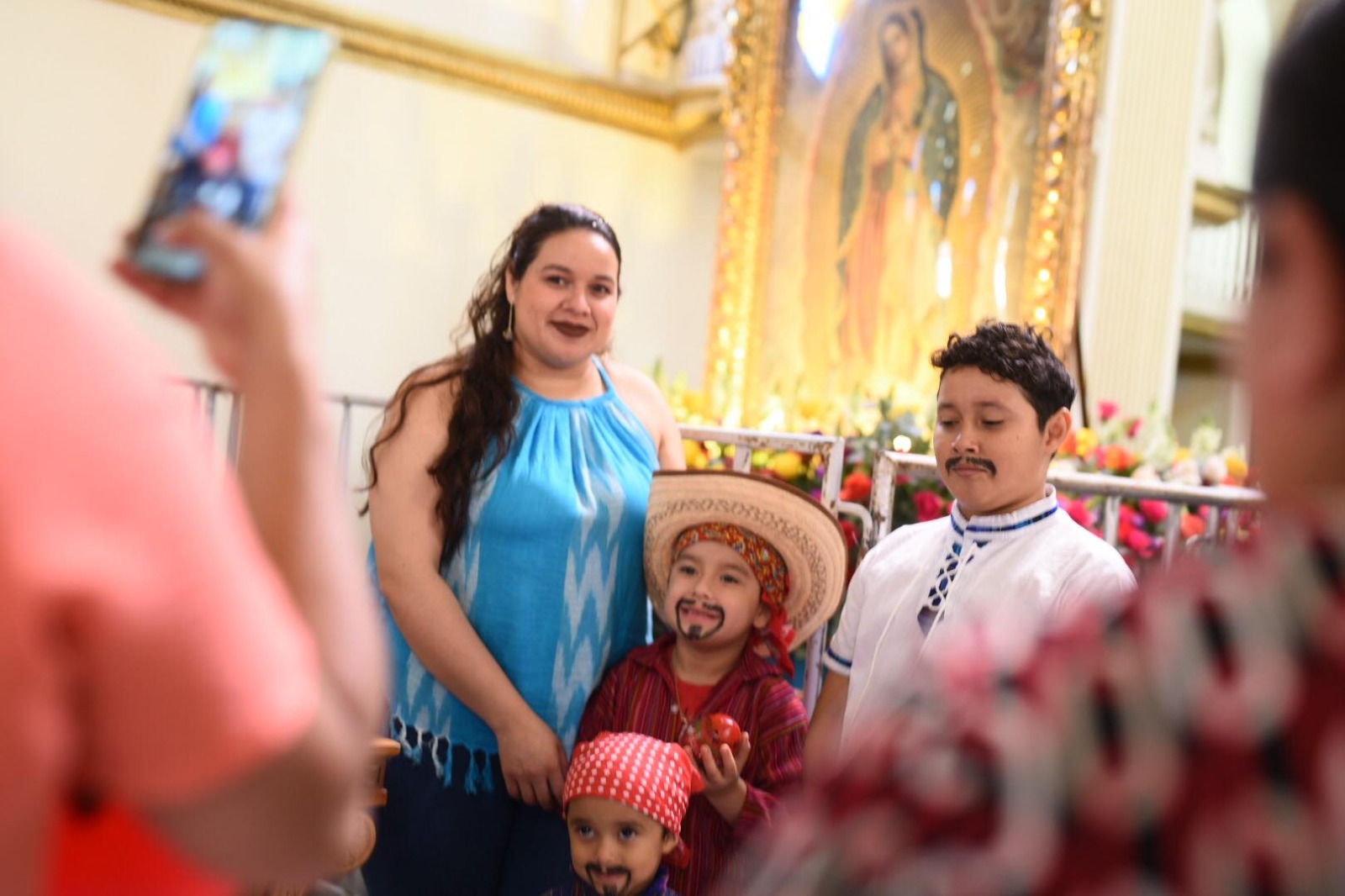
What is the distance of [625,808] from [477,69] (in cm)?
540

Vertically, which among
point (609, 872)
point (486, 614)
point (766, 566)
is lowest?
point (609, 872)

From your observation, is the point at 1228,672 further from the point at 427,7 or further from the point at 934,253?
the point at 427,7

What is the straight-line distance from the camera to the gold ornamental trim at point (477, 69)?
643cm

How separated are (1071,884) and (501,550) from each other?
7.36ft

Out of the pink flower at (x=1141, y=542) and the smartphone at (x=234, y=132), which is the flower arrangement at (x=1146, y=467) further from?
the smartphone at (x=234, y=132)

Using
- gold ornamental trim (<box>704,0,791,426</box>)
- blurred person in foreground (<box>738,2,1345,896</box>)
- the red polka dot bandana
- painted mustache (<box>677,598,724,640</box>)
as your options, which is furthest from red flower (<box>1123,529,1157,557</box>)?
blurred person in foreground (<box>738,2,1345,896</box>)

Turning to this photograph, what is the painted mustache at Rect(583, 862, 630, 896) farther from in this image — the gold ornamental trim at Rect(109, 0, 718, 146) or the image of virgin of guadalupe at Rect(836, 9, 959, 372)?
the gold ornamental trim at Rect(109, 0, 718, 146)

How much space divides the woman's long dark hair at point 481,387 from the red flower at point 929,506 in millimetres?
1146

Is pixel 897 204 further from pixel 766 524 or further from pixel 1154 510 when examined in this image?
pixel 766 524

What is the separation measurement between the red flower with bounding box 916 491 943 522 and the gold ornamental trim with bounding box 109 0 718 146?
3915 mm

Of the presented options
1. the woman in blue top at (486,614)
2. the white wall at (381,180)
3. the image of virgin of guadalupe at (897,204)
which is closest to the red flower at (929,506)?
the woman in blue top at (486,614)

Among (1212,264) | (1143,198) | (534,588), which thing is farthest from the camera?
(1212,264)

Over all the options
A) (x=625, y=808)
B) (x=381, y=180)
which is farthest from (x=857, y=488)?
(x=381, y=180)

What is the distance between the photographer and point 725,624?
→ 2875 millimetres
